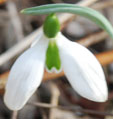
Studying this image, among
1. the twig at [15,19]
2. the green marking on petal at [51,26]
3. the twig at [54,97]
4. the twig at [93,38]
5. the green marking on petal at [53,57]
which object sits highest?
the green marking on petal at [51,26]

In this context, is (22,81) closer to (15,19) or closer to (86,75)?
(86,75)

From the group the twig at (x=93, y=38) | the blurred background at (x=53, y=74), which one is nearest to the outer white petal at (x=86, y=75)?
the blurred background at (x=53, y=74)

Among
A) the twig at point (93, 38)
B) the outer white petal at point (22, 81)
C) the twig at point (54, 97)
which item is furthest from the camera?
the twig at point (93, 38)

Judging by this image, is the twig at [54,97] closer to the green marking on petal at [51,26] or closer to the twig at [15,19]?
the twig at [15,19]

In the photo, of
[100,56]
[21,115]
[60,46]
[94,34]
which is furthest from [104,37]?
[60,46]

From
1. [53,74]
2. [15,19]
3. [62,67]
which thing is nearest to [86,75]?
[62,67]

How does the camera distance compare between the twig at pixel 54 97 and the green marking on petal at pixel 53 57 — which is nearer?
the green marking on petal at pixel 53 57

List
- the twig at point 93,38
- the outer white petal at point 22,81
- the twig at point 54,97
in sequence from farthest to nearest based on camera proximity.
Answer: the twig at point 93,38
the twig at point 54,97
the outer white petal at point 22,81
